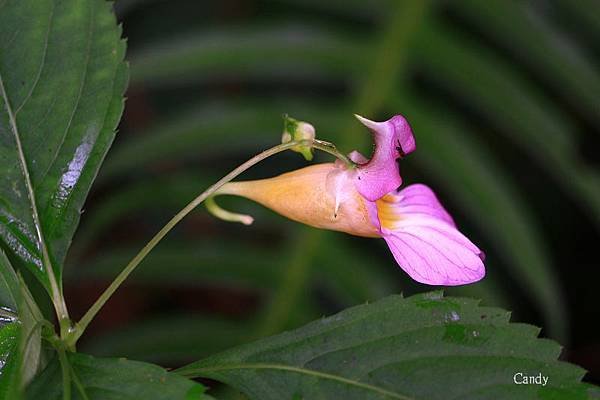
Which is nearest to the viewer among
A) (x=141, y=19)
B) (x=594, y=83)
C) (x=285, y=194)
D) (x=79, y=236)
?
(x=285, y=194)

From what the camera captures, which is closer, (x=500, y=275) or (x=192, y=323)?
(x=192, y=323)

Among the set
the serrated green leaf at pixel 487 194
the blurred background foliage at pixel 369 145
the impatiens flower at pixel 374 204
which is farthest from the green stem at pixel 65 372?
the serrated green leaf at pixel 487 194

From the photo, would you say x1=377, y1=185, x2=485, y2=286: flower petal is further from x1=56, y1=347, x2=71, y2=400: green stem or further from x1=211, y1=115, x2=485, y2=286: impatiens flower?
x1=56, y1=347, x2=71, y2=400: green stem

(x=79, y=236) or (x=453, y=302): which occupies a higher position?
(x=79, y=236)

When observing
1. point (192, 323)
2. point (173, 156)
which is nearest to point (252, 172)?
point (173, 156)

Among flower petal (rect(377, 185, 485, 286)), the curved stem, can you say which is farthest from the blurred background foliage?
the curved stem

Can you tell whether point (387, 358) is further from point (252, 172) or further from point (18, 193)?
point (252, 172)

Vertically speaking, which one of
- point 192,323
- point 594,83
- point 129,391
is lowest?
point 129,391
